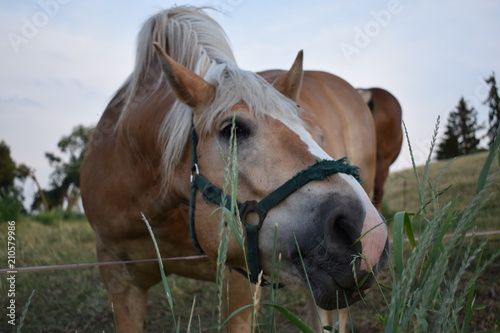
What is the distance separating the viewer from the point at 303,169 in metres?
1.80

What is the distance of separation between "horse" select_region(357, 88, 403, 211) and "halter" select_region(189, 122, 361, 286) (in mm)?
3605

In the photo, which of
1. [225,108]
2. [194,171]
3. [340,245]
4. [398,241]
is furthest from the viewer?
[194,171]

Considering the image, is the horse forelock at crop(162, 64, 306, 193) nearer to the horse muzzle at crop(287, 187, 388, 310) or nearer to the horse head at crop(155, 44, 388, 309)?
the horse head at crop(155, 44, 388, 309)

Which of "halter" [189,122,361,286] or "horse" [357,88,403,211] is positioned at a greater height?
"horse" [357,88,403,211]

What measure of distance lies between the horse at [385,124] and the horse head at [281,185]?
3.22 metres

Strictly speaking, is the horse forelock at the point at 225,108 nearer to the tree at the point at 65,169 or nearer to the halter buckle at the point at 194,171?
the halter buckle at the point at 194,171

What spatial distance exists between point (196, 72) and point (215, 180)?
83 cm

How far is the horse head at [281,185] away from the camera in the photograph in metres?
1.63

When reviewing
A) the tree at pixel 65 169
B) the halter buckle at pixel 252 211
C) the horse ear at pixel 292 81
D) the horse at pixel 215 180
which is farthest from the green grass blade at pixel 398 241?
the tree at pixel 65 169

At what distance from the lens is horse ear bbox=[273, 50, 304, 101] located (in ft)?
7.97

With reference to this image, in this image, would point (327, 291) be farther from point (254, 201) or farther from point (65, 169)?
point (65, 169)

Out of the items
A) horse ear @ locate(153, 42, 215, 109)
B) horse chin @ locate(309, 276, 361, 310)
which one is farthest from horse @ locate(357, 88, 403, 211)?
horse chin @ locate(309, 276, 361, 310)

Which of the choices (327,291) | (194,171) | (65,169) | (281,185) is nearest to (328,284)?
(327,291)

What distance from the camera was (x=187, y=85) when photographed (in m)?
2.17
